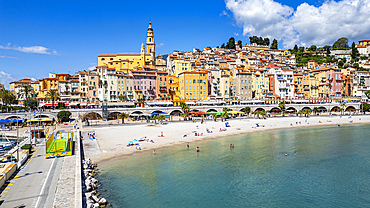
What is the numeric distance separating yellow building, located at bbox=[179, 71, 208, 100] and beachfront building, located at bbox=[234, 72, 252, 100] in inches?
574

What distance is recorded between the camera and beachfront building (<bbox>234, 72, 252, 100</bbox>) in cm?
9969

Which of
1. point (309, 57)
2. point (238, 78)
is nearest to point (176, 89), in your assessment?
point (238, 78)

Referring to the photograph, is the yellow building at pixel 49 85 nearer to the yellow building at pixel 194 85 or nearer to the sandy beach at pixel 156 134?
the sandy beach at pixel 156 134

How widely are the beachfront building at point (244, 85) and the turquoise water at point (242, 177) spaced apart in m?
59.0

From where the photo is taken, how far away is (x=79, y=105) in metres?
71.8

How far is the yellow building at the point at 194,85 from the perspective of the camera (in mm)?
93250

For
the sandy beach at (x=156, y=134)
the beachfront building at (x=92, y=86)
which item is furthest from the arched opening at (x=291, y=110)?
the beachfront building at (x=92, y=86)

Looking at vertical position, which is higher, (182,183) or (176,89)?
(176,89)

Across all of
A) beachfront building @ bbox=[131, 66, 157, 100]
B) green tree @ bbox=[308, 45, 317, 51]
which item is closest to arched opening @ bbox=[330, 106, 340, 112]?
beachfront building @ bbox=[131, 66, 157, 100]

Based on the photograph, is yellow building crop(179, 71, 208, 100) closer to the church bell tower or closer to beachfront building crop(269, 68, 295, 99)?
the church bell tower

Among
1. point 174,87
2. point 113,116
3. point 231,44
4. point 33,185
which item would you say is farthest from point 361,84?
point 33,185

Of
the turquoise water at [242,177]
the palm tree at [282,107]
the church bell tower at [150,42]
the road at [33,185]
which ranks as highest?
the church bell tower at [150,42]

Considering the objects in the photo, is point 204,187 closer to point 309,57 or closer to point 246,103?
point 246,103

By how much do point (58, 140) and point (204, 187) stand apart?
910 inches
